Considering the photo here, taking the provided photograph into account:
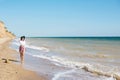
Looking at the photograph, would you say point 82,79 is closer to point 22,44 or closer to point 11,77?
point 11,77

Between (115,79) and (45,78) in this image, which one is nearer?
(45,78)

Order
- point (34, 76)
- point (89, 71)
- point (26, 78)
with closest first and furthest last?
point (26, 78) < point (34, 76) < point (89, 71)

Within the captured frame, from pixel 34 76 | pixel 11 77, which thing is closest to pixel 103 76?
pixel 34 76

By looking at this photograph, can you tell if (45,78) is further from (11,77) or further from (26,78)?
(11,77)

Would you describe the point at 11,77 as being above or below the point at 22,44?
below

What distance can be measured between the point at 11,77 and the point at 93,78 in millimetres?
3808

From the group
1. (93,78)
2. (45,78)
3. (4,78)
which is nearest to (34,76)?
(45,78)

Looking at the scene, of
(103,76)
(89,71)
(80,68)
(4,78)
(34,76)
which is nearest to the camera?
(4,78)

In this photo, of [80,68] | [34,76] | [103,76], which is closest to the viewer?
[34,76]

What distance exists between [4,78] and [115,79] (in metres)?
5.15

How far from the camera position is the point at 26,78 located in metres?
9.98

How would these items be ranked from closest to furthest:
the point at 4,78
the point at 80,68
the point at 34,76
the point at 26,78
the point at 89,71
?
the point at 4,78 < the point at 26,78 < the point at 34,76 < the point at 89,71 < the point at 80,68

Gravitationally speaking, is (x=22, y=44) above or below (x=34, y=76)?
above

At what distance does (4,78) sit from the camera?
9227 mm
